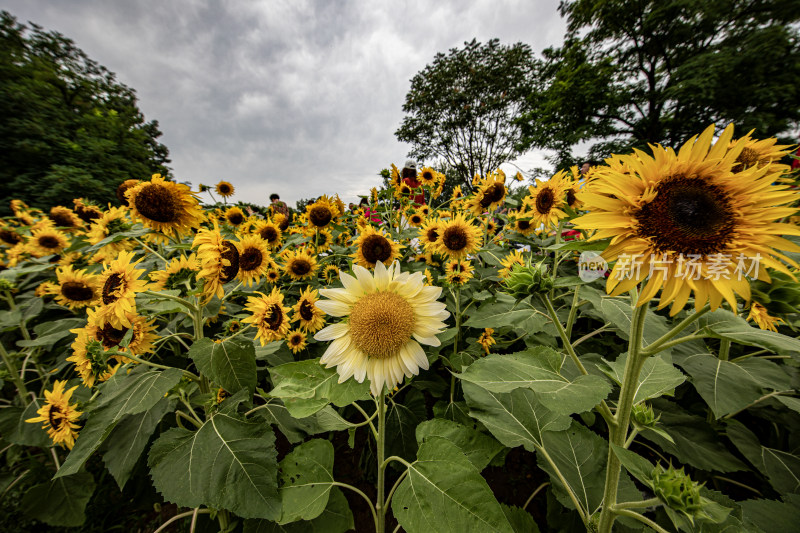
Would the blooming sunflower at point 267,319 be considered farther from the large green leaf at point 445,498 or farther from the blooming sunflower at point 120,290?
the large green leaf at point 445,498

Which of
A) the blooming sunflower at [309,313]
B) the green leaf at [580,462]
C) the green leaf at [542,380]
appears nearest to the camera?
the green leaf at [542,380]

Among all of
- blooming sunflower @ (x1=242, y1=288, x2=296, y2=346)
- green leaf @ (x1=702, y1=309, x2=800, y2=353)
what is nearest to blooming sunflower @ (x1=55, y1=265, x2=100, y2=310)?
blooming sunflower @ (x1=242, y1=288, x2=296, y2=346)

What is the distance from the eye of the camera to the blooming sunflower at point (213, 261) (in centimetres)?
129

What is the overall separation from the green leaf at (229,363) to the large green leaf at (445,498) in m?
0.69

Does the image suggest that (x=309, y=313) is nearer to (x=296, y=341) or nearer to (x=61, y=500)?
(x=296, y=341)

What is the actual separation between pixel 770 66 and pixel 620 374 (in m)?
18.3

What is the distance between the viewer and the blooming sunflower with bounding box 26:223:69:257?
8.42ft

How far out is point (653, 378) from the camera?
3.02 feet

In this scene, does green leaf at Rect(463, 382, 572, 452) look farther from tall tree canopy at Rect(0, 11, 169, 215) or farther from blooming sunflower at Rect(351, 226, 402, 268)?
tall tree canopy at Rect(0, 11, 169, 215)

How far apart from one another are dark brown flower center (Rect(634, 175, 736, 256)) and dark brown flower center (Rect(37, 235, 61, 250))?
4.23 meters

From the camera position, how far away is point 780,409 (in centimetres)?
131

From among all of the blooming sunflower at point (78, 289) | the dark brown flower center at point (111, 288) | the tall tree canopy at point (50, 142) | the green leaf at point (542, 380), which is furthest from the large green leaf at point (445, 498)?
the tall tree canopy at point (50, 142)

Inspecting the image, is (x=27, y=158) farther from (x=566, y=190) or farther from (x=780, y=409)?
(x=780, y=409)

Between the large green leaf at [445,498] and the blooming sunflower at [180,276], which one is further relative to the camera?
the blooming sunflower at [180,276]
